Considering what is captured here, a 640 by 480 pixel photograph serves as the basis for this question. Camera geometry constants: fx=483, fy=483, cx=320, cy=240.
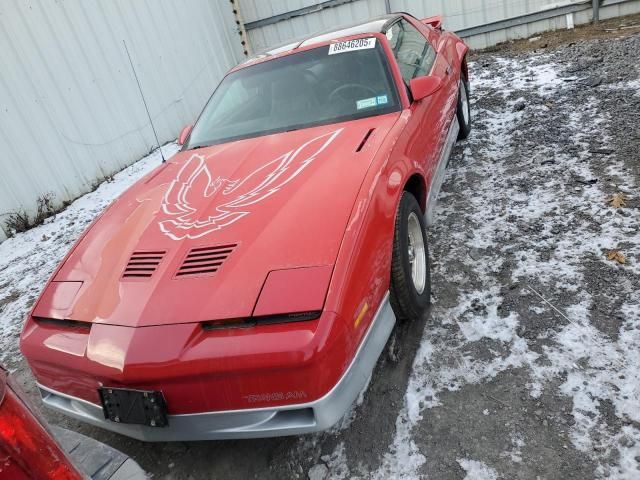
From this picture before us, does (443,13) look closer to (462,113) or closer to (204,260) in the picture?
(462,113)

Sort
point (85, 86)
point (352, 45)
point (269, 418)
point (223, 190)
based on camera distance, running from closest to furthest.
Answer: point (269, 418)
point (223, 190)
point (352, 45)
point (85, 86)


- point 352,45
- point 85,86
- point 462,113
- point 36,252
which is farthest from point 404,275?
→ point 85,86

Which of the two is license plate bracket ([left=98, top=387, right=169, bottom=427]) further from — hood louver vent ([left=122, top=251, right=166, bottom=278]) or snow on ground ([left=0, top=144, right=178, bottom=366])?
snow on ground ([left=0, top=144, right=178, bottom=366])

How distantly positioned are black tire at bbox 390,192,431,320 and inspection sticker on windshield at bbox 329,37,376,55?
1260 mm

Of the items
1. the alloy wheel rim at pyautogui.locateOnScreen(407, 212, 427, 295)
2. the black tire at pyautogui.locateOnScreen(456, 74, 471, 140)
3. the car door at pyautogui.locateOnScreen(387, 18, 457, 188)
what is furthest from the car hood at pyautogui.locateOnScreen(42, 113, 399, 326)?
the black tire at pyautogui.locateOnScreen(456, 74, 471, 140)

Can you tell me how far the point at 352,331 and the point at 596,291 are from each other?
5.27 ft

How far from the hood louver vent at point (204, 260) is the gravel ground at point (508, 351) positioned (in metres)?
0.85

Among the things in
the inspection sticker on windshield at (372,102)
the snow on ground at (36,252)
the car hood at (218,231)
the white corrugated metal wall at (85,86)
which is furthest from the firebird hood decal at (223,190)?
the white corrugated metal wall at (85,86)

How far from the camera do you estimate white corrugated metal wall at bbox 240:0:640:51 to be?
318 inches

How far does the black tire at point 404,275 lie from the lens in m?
2.39

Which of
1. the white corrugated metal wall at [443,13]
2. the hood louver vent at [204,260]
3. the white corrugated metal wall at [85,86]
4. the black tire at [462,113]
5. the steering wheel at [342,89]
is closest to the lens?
the hood louver vent at [204,260]

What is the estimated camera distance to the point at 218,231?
227cm

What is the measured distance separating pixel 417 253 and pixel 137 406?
1.69 m

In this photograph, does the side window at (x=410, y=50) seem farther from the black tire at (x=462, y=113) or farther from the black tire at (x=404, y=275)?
the black tire at (x=404, y=275)
